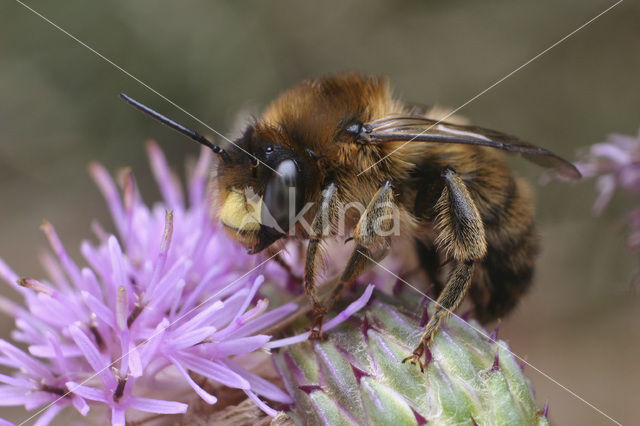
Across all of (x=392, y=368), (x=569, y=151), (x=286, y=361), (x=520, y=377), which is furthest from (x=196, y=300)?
(x=569, y=151)

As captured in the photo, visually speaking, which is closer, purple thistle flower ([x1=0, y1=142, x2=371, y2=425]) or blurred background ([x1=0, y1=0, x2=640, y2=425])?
purple thistle flower ([x1=0, y1=142, x2=371, y2=425])

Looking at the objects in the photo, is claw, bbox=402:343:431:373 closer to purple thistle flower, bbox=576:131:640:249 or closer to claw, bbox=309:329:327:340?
claw, bbox=309:329:327:340

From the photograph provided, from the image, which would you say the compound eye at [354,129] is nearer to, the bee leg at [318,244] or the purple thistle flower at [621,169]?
the bee leg at [318,244]

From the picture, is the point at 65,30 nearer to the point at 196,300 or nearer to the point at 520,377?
the point at 196,300

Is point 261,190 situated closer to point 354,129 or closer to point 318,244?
point 318,244

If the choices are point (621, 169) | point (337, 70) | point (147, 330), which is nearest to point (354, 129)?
point (147, 330)

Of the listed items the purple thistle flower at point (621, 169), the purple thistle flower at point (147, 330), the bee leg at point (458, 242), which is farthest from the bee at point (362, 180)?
the purple thistle flower at point (621, 169)

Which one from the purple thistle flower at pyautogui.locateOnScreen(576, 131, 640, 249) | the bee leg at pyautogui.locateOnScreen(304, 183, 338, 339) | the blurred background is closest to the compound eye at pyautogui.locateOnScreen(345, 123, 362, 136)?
the bee leg at pyautogui.locateOnScreen(304, 183, 338, 339)
